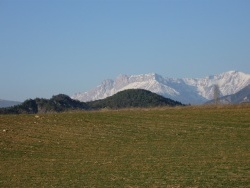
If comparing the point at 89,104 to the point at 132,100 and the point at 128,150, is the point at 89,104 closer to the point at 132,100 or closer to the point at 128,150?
the point at 132,100

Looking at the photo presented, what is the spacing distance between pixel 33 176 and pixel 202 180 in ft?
30.2

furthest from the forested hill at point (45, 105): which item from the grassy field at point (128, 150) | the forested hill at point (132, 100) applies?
the grassy field at point (128, 150)

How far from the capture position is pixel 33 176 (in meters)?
25.6

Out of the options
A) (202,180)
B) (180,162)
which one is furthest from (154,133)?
(202,180)

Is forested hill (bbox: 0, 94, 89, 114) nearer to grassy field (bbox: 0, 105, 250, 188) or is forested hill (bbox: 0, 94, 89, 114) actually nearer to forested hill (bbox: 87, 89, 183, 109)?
forested hill (bbox: 87, 89, 183, 109)

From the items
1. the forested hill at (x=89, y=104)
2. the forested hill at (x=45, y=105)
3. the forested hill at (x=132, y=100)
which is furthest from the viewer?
the forested hill at (x=132, y=100)

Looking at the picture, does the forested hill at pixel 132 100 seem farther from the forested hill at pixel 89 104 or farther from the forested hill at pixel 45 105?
the forested hill at pixel 45 105

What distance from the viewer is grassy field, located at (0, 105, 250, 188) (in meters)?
23.4

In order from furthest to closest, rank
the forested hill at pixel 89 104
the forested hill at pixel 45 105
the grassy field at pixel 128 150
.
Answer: the forested hill at pixel 89 104 < the forested hill at pixel 45 105 < the grassy field at pixel 128 150

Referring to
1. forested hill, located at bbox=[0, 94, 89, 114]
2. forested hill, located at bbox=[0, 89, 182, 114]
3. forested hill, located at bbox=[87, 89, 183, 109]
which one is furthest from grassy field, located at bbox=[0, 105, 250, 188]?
forested hill, located at bbox=[87, 89, 183, 109]

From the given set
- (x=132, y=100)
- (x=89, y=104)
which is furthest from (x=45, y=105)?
(x=132, y=100)

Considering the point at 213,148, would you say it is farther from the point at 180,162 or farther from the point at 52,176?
the point at 52,176

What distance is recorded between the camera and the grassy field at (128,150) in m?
23.4

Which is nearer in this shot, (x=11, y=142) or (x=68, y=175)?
(x=68, y=175)
